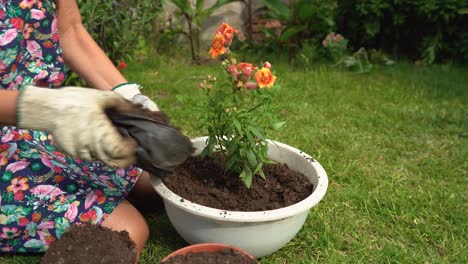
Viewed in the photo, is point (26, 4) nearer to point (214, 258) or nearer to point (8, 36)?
point (8, 36)

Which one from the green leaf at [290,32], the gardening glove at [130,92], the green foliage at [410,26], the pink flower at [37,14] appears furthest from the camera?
the green leaf at [290,32]

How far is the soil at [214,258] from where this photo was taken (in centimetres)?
159

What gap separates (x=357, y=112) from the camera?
320 centimetres

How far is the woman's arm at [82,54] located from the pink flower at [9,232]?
0.61 meters

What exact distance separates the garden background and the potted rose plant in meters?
0.16

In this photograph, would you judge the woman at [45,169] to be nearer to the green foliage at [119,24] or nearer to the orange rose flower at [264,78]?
the orange rose flower at [264,78]

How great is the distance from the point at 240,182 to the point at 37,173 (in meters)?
0.73

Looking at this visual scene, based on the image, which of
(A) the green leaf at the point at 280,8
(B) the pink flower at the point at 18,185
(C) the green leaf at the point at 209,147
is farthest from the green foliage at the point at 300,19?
(B) the pink flower at the point at 18,185

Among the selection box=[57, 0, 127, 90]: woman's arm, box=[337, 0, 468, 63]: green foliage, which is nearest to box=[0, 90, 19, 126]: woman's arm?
box=[57, 0, 127, 90]: woman's arm

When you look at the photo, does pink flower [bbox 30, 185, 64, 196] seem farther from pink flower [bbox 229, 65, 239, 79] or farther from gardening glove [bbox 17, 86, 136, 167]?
pink flower [bbox 229, 65, 239, 79]

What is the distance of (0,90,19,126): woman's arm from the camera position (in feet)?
4.94

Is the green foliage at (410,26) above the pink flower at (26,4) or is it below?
below

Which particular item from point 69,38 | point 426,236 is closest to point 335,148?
point 426,236

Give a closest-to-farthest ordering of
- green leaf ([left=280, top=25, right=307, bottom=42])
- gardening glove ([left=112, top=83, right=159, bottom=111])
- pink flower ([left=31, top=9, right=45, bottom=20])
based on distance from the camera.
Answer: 1. pink flower ([left=31, top=9, right=45, bottom=20])
2. gardening glove ([left=112, top=83, right=159, bottom=111])
3. green leaf ([left=280, top=25, right=307, bottom=42])
